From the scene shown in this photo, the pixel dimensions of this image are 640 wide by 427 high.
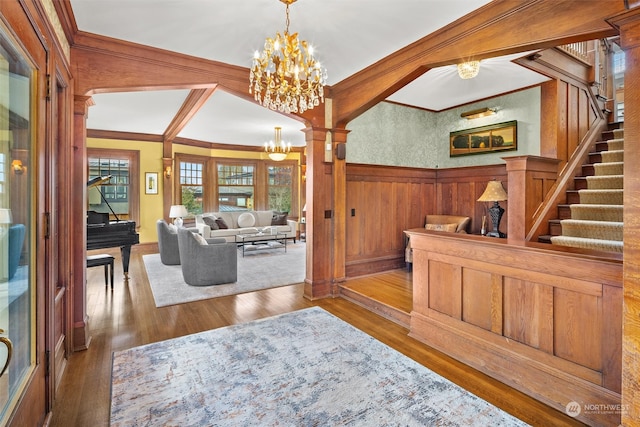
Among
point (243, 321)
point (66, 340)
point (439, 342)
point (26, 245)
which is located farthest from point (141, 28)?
point (439, 342)

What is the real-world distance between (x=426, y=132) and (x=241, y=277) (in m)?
3.99

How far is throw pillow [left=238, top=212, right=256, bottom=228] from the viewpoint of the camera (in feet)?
28.2

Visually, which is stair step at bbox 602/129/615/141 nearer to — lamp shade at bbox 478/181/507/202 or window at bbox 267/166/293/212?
lamp shade at bbox 478/181/507/202

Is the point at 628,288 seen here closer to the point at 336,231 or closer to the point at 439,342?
the point at 439,342

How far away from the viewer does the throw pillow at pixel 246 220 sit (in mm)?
8609

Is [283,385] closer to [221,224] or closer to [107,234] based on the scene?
[107,234]

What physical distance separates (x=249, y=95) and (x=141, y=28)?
4.05ft

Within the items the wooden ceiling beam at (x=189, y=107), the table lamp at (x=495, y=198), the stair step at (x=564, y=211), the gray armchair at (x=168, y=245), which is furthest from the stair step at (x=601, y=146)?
the gray armchair at (x=168, y=245)

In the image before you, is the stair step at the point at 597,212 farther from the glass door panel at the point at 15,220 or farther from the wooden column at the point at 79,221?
the wooden column at the point at 79,221

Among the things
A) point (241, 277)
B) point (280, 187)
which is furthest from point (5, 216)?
point (280, 187)

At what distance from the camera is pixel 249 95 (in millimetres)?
3762

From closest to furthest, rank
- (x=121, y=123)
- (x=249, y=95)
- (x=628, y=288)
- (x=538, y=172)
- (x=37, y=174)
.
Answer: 1. (x=628, y=288)
2. (x=37, y=174)
3. (x=538, y=172)
4. (x=249, y=95)
5. (x=121, y=123)

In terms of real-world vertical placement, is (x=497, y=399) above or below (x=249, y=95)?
below

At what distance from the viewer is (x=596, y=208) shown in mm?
3387
